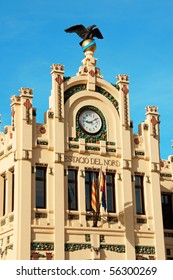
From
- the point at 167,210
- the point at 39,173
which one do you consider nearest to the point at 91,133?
the point at 39,173

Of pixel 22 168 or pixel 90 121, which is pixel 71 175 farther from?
pixel 90 121

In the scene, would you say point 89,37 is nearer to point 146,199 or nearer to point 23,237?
point 146,199

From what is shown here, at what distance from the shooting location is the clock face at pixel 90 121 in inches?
1537

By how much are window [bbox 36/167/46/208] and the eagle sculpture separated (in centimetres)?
1045

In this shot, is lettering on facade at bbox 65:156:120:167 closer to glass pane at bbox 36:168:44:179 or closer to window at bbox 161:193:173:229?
glass pane at bbox 36:168:44:179

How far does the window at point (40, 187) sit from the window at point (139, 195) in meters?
6.64

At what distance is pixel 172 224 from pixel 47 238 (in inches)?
463

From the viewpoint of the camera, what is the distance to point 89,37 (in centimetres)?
4159

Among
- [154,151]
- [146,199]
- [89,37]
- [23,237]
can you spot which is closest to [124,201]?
[146,199]

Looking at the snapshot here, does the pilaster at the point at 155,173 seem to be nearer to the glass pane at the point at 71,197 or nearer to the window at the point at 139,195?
Answer: the window at the point at 139,195

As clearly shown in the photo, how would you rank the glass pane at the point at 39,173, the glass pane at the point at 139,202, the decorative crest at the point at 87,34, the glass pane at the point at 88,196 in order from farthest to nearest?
the decorative crest at the point at 87,34
the glass pane at the point at 139,202
the glass pane at the point at 88,196
the glass pane at the point at 39,173

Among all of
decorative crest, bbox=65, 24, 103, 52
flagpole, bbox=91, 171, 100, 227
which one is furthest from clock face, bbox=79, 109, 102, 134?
decorative crest, bbox=65, 24, 103, 52

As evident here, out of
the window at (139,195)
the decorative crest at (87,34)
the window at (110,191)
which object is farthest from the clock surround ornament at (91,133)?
the decorative crest at (87,34)

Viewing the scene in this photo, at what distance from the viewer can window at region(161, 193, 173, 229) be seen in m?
43.2
